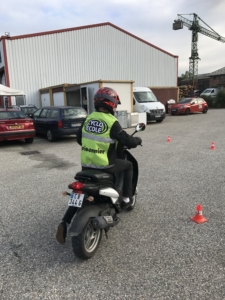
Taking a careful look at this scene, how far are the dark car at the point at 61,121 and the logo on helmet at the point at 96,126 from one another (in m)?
7.92

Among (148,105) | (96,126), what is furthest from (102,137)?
(148,105)

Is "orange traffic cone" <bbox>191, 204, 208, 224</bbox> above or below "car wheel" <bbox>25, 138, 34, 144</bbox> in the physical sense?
below

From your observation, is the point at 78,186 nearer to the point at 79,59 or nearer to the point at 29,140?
the point at 29,140

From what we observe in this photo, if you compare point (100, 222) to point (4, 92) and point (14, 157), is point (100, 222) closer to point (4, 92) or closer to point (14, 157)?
point (14, 157)

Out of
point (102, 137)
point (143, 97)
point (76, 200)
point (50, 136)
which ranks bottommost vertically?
point (50, 136)

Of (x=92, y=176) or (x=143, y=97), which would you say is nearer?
(x=92, y=176)

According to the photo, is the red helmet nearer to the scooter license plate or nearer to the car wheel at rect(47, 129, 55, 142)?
the scooter license plate

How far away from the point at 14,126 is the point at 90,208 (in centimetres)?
815

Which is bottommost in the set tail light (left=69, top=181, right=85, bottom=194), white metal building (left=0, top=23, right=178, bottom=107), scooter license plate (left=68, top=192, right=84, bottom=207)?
scooter license plate (left=68, top=192, right=84, bottom=207)

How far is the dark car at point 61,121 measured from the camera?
1096 centimetres

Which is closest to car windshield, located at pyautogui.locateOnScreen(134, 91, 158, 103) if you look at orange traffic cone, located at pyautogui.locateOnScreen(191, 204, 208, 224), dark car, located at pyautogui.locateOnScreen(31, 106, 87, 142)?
dark car, located at pyautogui.locateOnScreen(31, 106, 87, 142)

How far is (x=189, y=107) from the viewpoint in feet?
73.7

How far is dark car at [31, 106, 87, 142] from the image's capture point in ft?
36.0

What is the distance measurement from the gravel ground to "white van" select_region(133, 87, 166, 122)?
37.3ft
